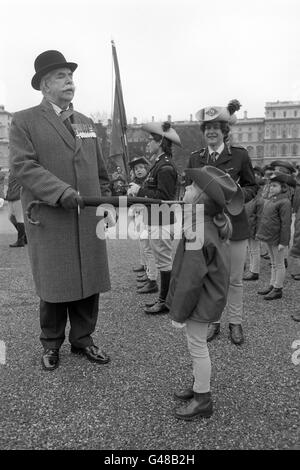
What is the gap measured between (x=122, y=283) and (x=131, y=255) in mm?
2294

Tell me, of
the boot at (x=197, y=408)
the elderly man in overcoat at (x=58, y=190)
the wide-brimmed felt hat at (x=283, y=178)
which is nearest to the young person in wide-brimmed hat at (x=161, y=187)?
the elderly man in overcoat at (x=58, y=190)

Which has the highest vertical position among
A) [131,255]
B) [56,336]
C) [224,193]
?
[224,193]

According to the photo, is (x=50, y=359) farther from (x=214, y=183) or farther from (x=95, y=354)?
(x=214, y=183)

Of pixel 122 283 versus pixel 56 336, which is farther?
pixel 122 283

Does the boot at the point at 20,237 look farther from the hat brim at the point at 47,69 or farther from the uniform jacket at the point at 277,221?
the hat brim at the point at 47,69

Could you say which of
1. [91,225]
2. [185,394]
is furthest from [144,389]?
[91,225]

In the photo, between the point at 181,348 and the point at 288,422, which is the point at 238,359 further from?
the point at 288,422

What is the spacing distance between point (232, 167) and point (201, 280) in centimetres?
150

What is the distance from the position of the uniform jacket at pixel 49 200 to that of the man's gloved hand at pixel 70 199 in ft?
0.28

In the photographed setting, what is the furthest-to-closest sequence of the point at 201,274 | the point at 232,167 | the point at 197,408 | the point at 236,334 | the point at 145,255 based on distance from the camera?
the point at 145,255 < the point at 236,334 < the point at 232,167 < the point at 197,408 < the point at 201,274

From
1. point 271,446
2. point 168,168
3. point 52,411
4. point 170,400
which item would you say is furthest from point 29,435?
point 168,168

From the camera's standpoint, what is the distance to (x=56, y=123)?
316cm

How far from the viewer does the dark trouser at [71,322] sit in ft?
11.1

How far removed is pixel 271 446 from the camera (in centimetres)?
236
